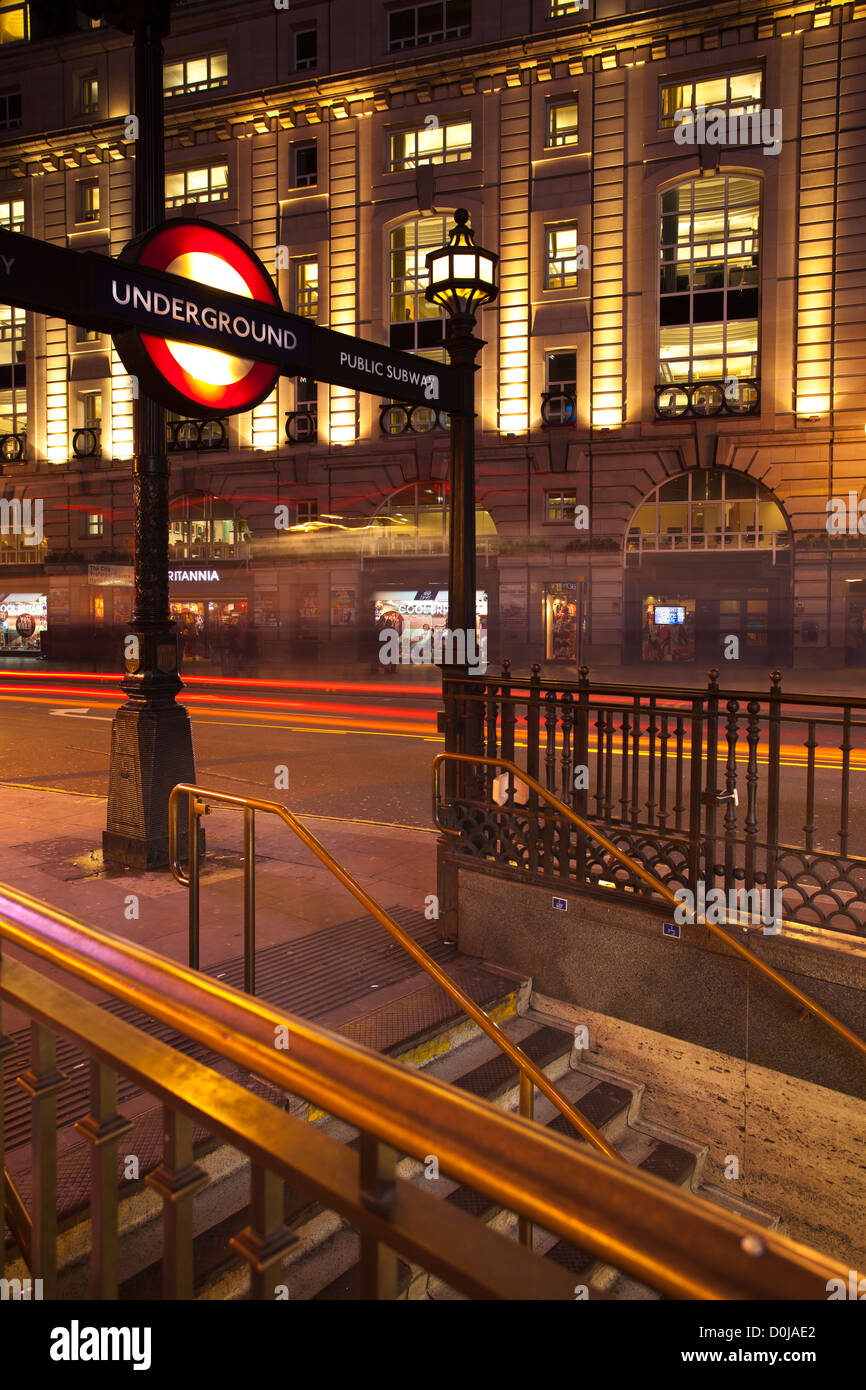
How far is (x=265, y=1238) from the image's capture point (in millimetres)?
1658

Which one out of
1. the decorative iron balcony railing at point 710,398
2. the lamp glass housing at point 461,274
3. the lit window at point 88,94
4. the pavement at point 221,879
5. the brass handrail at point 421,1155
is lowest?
the pavement at point 221,879

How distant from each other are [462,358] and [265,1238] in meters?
5.97

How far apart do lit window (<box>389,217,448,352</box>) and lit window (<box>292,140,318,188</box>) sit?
4106 mm

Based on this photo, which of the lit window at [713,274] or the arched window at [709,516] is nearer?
the lit window at [713,274]

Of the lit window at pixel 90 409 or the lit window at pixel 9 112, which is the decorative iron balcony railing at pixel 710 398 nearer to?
the lit window at pixel 90 409

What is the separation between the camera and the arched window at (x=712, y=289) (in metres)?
29.5

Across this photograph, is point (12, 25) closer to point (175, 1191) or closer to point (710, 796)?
point (710, 796)

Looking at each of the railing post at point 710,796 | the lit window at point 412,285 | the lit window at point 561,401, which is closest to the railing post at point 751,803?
the railing post at point 710,796

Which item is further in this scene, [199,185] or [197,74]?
[199,185]

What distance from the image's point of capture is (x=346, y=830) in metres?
9.22

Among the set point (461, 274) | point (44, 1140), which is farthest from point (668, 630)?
point (44, 1140)

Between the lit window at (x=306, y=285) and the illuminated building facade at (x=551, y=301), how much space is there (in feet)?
0.28
